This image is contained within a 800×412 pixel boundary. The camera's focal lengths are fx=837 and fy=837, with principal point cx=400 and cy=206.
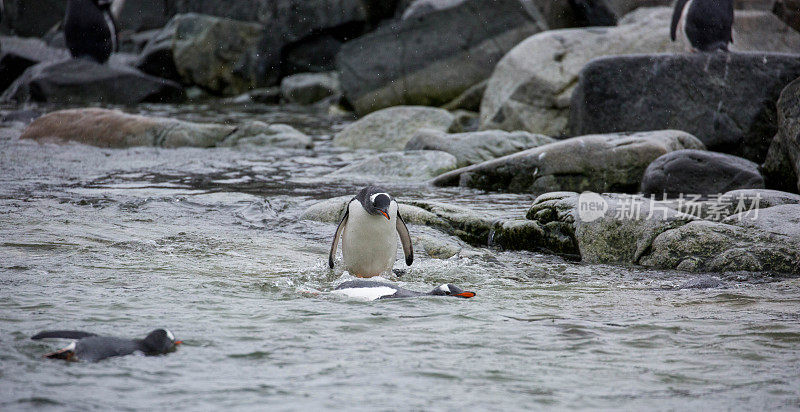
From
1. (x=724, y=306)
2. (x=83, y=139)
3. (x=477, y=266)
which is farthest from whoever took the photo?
(x=83, y=139)

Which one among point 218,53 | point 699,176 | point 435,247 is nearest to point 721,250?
point 435,247

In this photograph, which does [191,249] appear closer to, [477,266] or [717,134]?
[477,266]

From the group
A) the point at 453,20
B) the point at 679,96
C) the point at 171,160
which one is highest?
the point at 453,20

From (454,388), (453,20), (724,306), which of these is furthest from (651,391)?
(453,20)

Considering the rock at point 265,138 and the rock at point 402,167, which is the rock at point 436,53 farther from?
the rock at point 402,167

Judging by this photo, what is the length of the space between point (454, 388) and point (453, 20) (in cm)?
1390

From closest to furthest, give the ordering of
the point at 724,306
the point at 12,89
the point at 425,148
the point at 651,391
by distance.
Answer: the point at 651,391
the point at 724,306
the point at 425,148
the point at 12,89

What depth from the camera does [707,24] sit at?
1177cm

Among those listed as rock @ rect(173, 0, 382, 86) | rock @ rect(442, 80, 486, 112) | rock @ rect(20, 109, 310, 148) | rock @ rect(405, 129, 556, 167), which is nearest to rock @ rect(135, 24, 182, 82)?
rock @ rect(173, 0, 382, 86)

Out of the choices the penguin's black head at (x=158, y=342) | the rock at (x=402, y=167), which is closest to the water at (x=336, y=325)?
the penguin's black head at (x=158, y=342)

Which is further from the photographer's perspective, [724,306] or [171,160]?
[171,160]

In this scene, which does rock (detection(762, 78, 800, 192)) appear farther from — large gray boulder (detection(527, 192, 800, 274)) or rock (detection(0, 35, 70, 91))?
rock (detection(0, 35, 70, 91))

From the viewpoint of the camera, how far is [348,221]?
6.33 m

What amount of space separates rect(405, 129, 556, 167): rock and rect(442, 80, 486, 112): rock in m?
5.21
